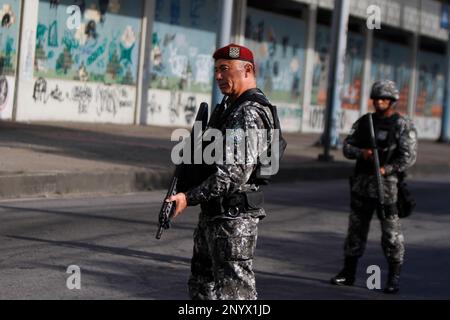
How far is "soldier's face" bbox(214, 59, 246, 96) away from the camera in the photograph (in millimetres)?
6145

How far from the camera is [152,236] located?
1161 cm

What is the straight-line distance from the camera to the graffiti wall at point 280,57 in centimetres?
3178

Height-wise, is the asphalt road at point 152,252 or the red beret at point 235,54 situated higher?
the red beret at point 235,54

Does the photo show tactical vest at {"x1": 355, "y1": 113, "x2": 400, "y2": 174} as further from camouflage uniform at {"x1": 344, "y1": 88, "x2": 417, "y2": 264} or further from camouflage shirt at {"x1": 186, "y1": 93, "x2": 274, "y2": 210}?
camouflage shirt at {"x1": 186, "y1": 93, "x2": 274, "y2": 210}

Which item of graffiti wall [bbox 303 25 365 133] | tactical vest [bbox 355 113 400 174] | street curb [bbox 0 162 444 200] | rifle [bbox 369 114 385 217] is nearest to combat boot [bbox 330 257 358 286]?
rifle [bbox 369 114 385 217]

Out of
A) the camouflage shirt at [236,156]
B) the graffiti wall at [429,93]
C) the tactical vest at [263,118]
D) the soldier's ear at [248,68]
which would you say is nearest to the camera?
the camouflage shirt at [236,156]

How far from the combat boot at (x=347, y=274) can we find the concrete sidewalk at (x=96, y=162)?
16.4 feet

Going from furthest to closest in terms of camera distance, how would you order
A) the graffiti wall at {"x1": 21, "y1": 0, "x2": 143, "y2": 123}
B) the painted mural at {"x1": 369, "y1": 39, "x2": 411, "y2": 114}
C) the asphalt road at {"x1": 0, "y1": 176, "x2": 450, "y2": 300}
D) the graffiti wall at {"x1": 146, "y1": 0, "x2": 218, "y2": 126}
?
the painted mural at {"x1": 369, "y1": 39, "x2": 411, "y2": 114}, the graffiti wall at {"x1": 146, "y1": 0, "x2": 218, "y2": 126}, the graffiti wall at {"x1": 21, "y1": 0, "x2": 143, "y2": 123}, the asphalt road at {"x1": 0, "y1": 176, "x2": 450, "y2": 300}

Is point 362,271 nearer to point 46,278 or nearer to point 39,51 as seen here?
point 46,278

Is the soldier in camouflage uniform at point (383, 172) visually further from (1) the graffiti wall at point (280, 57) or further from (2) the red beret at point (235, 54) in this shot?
(1) the graffiti wall at point (280, 57)

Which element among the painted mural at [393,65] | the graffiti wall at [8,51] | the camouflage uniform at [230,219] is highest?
the painted mural at [393,65]

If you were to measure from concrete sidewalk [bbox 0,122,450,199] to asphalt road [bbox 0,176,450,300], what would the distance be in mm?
352

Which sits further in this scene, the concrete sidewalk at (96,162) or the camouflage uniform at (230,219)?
the concrete sidewalk at (96,162)

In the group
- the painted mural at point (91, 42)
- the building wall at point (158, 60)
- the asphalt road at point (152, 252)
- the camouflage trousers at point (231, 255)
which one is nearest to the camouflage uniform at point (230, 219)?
the camouflage trousers at point (231, 255)
